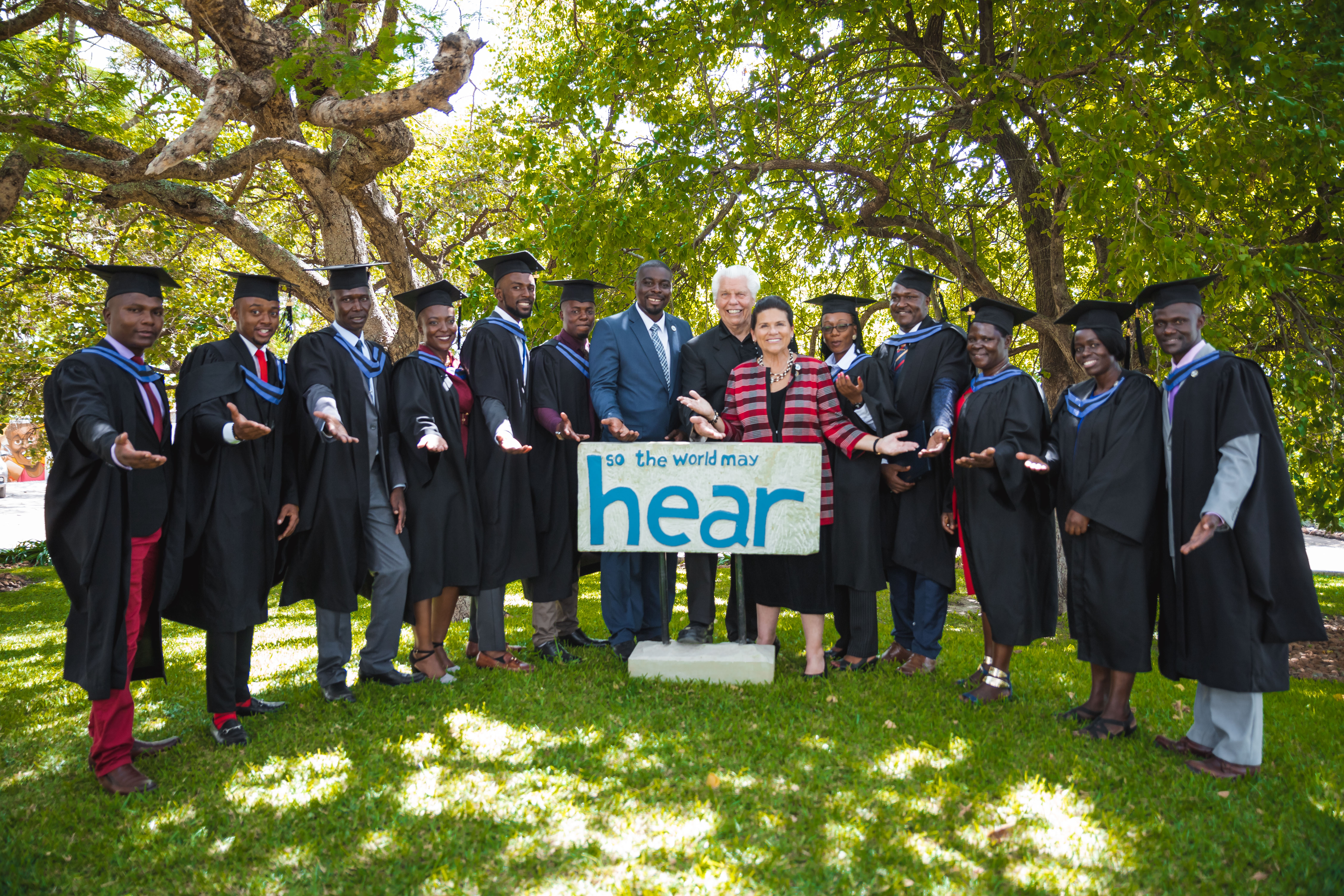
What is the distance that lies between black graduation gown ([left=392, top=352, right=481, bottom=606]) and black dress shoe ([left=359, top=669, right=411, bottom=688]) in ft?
1.40

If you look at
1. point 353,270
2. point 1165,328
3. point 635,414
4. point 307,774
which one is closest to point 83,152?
point 353,270

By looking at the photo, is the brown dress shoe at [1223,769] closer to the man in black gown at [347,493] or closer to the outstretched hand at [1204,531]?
the outstretched hand at [1204,531]

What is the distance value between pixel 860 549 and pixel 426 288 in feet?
10.3

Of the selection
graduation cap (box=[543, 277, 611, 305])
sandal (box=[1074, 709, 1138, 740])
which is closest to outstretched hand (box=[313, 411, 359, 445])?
graduation cap (box=[543, 277, 611, 305])

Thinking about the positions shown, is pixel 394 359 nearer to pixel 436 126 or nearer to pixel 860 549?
pixel 860 549

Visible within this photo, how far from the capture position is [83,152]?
728 cm

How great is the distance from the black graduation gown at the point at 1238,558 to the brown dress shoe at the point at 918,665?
5.32 feet

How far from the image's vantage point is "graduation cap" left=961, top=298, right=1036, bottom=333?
16.1 feet

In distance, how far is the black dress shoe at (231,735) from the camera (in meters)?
4.18

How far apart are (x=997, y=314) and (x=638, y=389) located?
7.39ft

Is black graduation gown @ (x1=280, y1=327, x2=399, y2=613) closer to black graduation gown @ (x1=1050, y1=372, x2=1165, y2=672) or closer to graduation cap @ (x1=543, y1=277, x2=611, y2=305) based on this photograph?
graduation cap @ (x1=543, y1=277, x2=611, y2=305)

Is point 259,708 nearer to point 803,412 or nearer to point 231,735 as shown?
point 231,735

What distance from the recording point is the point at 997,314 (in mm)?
4961

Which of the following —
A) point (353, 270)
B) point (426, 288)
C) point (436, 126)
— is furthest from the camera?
point (436, 126)
